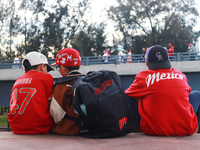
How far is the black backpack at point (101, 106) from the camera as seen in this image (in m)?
2.74

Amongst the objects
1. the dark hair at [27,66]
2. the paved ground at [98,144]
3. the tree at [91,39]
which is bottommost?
the paved ground at [98,144]

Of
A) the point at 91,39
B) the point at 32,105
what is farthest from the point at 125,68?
the point at 91,39

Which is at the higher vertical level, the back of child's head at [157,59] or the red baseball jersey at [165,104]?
the back of child's head at [157,59]

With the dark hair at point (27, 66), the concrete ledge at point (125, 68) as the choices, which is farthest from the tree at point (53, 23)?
the dark hair at point (27, 66)

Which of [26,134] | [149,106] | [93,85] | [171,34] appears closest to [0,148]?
[26,134]

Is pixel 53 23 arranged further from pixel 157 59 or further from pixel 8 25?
pixel 157 59

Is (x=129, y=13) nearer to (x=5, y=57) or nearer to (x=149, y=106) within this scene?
(x=5, y=57)

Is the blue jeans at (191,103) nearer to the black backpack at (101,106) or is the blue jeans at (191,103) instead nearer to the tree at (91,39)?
the black backpack at (101,106)

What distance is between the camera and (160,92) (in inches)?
122

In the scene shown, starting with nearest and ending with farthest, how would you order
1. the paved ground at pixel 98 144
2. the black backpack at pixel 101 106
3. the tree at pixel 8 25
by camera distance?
the paved ground at pixel 98 144
the black backpack at pixel 101 106
the tree at pixel 8 25

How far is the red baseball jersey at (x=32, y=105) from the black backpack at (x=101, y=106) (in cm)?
59

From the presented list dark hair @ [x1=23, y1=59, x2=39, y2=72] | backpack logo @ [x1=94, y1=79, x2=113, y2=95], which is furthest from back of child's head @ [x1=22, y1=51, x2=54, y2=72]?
backpack logo @ [x1=94, y1=79, x2=113, y2=95]

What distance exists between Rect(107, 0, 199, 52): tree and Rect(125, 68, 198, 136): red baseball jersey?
3319cm

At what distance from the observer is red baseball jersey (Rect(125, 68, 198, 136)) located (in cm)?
305
